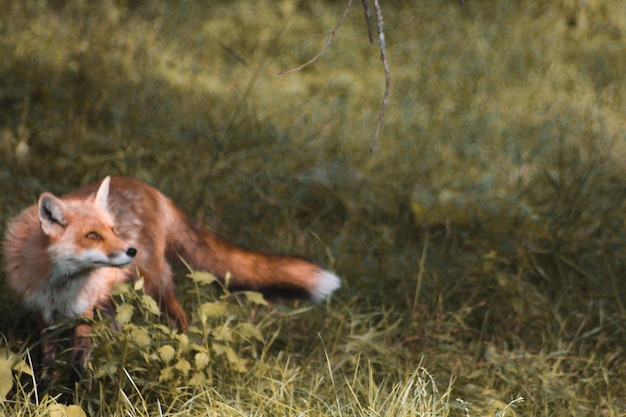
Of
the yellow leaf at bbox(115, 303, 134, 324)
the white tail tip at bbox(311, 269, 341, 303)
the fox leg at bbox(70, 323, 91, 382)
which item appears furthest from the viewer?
the white tail tip at bbox(311, 269, 341, 303)

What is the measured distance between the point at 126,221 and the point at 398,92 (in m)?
4.05

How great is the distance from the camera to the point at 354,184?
19.6 feet

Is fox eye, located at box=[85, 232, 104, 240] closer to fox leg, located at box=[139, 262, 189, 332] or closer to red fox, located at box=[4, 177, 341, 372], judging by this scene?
red fox, located at box=[4, 177, 341, 372]

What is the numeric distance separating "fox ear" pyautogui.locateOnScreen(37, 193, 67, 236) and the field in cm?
43

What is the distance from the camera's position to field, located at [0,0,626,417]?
12.5 feet

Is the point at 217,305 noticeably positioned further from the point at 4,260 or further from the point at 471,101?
the point at 471,101

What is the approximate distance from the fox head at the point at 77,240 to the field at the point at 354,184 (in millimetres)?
234

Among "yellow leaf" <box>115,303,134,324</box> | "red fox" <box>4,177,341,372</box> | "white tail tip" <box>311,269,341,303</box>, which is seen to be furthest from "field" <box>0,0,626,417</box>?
"white tail tip" <box>311,269,341,303</box>

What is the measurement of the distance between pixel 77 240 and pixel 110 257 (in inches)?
6.6

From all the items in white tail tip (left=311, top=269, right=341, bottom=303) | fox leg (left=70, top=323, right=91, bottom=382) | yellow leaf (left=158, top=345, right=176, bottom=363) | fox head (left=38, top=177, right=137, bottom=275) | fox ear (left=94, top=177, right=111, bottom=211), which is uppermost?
fox ear (left=94, top=177, right=111, bottom=211)

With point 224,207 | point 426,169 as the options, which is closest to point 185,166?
point 224,207

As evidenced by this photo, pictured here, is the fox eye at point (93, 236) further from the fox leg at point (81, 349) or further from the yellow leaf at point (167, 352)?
the yellow leaf at point (167, 352)

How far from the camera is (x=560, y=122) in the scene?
7.03 m

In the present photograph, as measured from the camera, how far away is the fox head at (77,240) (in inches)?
142
